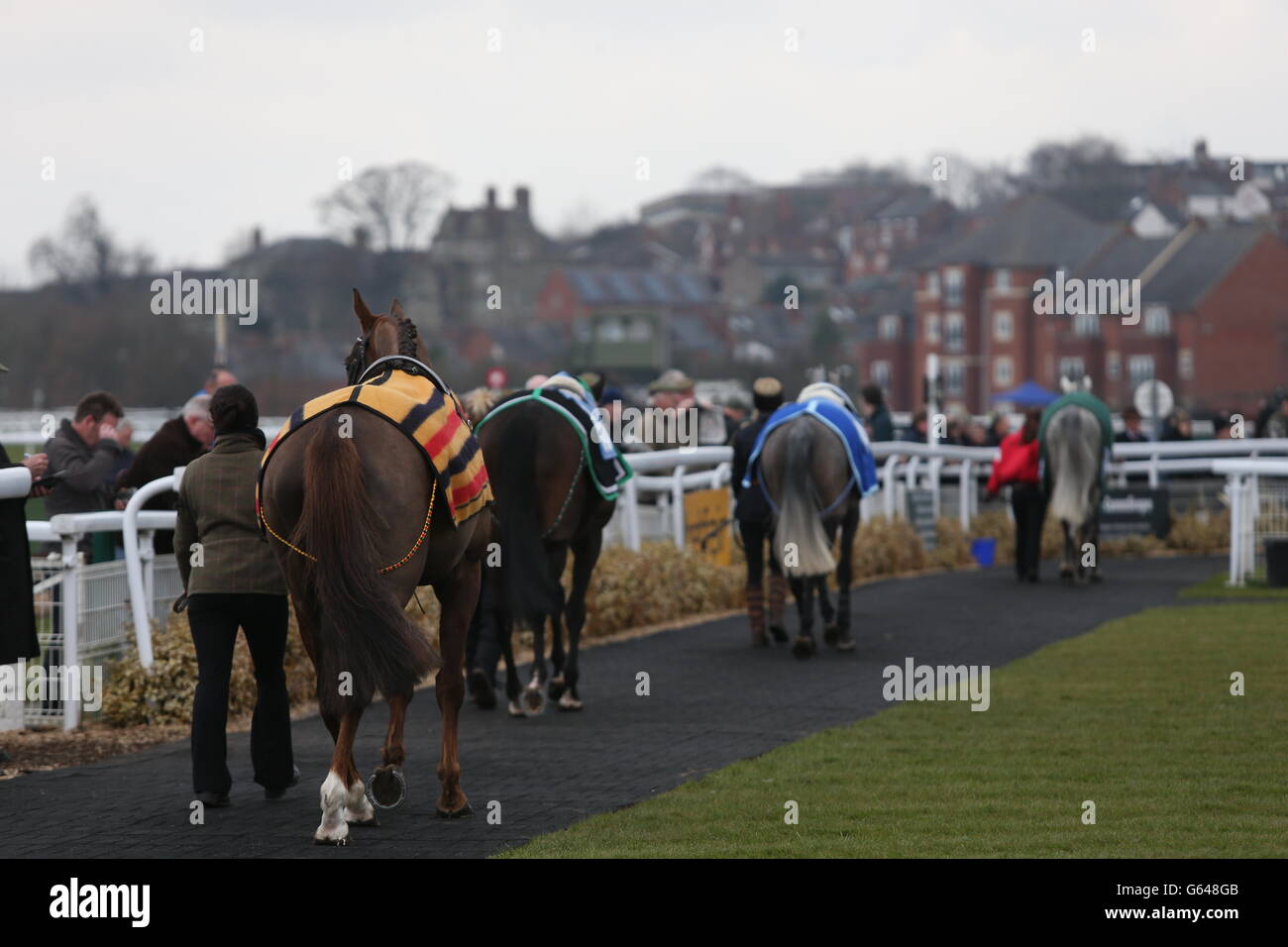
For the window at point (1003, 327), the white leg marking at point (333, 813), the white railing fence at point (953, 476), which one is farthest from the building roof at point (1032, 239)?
the white leg marking at point (333, 813)

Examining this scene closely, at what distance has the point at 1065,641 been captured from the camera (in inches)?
516

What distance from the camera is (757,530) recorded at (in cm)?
1311

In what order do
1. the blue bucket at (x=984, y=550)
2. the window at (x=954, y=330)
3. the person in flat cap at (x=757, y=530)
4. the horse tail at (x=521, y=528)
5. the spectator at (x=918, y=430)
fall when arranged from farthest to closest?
1. the window at (x=954, y=330)
2. the spectator at (x=918, y=430)
3. the blue bucket at (x=984, y=550)
4. the person in flat cap at (x=757, y=530)
5. the horse tail at (x=521, y=528)

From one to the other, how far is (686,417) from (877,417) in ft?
9.26

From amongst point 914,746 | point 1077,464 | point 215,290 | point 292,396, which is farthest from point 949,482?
point 292,396

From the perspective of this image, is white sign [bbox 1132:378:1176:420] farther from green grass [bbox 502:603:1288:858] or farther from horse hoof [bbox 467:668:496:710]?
horse hoof [bbox 467:668:496:710]

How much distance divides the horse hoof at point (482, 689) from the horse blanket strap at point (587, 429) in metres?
1.16

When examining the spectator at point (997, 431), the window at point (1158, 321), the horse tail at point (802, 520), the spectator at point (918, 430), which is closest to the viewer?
the horse tail at point (802, 520)

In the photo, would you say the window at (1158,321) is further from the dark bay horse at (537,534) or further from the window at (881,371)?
the dark bay horse at (537,534)

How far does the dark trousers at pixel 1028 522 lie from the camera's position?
58.7 ft

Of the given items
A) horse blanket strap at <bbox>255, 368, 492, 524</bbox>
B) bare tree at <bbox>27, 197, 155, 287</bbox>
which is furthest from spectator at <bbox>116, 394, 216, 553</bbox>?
bare tree at <bbox>27, 197, 155, 287</bbox>

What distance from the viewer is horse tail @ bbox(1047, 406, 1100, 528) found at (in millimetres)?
17625

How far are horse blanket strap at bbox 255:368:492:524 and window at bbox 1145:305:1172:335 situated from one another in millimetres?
76983
